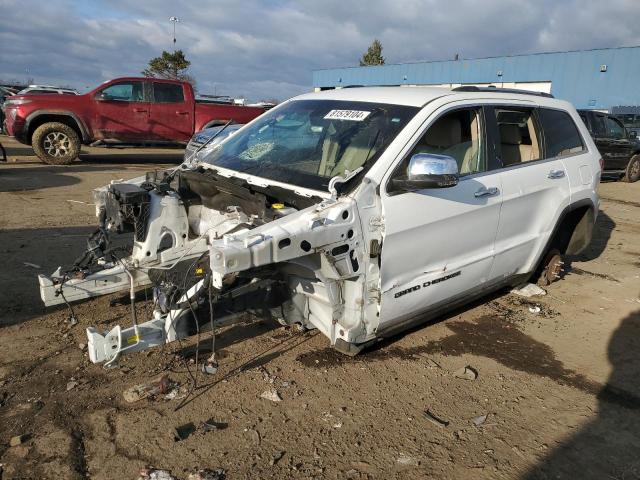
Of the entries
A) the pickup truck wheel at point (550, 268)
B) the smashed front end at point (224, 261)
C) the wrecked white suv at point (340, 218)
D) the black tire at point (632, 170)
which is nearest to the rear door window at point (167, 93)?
the wrecked white suv at point (340, 218)

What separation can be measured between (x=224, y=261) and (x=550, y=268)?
12.5 ft

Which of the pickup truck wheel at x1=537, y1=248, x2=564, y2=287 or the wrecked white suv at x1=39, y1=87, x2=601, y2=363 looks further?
the pickup truck wheel at x1=537, y1=248, x2=564, y2=287

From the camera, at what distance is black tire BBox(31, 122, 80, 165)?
458 inches

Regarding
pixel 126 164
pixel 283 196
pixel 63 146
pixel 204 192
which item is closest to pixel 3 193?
pixel 63 146

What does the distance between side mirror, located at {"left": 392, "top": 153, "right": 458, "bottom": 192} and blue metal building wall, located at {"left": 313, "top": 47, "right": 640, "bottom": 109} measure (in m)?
27.9

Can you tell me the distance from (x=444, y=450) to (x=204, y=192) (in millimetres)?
2280

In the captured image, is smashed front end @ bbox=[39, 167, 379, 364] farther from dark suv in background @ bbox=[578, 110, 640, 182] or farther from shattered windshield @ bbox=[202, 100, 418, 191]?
dark suv in background @ bbox=[578, 110, 640, 182]

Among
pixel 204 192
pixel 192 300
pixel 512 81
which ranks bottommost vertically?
pixel 192 300

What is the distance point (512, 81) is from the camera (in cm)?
3050

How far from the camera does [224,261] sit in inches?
96.8

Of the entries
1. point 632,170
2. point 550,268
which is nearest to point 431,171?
point 550,268

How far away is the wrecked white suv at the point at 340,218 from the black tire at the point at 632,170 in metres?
12.1

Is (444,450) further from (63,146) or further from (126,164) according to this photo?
(126,164)

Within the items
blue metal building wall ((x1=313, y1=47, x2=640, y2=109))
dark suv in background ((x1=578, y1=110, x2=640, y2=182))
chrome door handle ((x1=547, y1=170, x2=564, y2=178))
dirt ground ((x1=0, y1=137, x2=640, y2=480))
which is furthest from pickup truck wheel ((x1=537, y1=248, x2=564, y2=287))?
blue metal building wall ((x1=313, y1=47, x2=640, y2=109))
